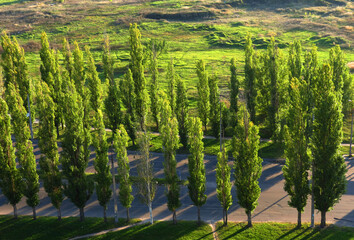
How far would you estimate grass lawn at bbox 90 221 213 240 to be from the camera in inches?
1821

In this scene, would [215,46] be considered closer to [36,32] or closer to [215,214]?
[36,32]

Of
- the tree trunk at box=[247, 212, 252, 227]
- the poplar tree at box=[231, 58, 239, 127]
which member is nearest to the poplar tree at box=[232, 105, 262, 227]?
the tree trunk at box=[247, 212, 252, 227]

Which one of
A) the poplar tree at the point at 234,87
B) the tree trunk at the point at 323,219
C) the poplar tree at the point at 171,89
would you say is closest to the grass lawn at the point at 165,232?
the tree trunk at the point at 323,219

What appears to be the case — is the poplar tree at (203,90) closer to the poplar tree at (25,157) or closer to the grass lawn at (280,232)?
the grass lawn at (280,232)

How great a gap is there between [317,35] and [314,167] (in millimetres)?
112820

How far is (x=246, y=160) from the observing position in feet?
150

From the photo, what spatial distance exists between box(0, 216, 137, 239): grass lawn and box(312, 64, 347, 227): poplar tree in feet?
77.5

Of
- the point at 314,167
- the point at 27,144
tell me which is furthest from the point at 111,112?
the point at 314,167

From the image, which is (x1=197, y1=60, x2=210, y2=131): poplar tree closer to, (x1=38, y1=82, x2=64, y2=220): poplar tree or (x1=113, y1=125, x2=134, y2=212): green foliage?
(x1=113, y1=125, x2=134, y2=212): green foliage

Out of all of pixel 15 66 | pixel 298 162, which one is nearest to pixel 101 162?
pixel 298 162

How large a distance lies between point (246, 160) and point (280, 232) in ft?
30.7

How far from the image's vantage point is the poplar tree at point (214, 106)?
72250mm

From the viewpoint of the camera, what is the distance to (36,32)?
160m

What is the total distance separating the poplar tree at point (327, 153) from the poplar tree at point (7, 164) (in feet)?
115
